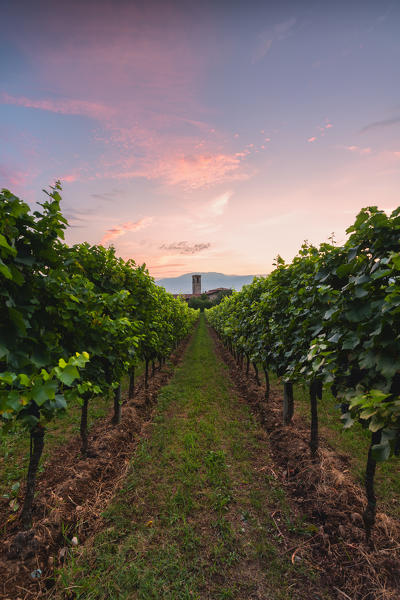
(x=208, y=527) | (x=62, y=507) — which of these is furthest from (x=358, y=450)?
(x=62, y=507)

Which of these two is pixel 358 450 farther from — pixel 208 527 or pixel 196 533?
pixel 196 533

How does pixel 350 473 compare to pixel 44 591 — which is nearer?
pixel 44 591

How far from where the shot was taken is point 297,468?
479 centimetres

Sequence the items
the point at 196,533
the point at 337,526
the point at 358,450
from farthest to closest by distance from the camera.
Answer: the point at 358,450 < the point at 196,533 < the point at 337,526

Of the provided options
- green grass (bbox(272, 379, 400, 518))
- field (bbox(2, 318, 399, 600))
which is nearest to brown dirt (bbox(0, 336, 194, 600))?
field (bbox(2, 318, 399, 600))

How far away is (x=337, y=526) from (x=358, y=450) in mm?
2804

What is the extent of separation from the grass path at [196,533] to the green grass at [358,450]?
1.67 m

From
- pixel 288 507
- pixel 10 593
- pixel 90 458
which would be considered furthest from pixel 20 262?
pixel 288 507

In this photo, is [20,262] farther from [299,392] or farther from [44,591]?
[299,392]

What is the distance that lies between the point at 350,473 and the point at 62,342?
5990mm

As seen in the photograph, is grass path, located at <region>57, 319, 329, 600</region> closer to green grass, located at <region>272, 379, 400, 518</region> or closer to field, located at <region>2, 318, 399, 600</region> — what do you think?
field, located at <region>2, 318, 399, 600</region>

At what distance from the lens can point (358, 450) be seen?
5.63m

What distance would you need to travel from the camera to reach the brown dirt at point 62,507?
9.56 ft

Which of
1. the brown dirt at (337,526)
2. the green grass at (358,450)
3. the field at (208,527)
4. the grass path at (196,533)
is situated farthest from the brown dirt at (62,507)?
the green grass at (358,450)
